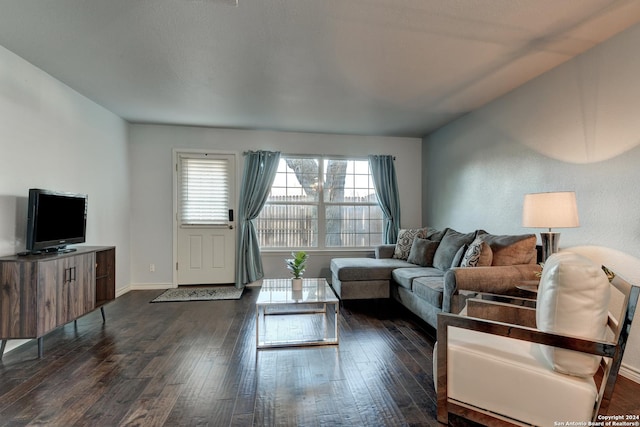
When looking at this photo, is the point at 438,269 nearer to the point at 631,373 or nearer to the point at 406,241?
the point at 406,241

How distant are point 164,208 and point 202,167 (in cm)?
84

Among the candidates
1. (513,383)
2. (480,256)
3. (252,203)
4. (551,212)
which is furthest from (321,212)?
(513,383)

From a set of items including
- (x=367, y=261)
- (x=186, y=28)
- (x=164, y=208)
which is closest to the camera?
(x=186, y=28)

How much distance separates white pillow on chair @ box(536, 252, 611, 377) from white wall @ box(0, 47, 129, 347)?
3755 mm

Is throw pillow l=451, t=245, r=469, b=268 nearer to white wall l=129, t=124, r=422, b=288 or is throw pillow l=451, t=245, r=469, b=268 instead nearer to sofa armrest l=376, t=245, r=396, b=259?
sofa armrest l=376, t=245, r=396, b=259

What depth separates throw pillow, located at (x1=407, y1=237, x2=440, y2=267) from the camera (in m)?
3.75

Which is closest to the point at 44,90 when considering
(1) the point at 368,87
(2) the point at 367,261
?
(1) the point at 368,87

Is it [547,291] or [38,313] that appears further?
[38,313]

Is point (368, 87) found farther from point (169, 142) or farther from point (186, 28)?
point (169, 142)

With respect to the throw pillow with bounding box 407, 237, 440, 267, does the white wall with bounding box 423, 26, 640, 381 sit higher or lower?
higher

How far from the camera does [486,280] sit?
2.46m

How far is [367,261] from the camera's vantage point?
4.04m

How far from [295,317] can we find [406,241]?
198 centimetres

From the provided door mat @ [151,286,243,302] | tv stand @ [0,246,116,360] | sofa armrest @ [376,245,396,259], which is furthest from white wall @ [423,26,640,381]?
tv stand @ [0,246,116,360]
